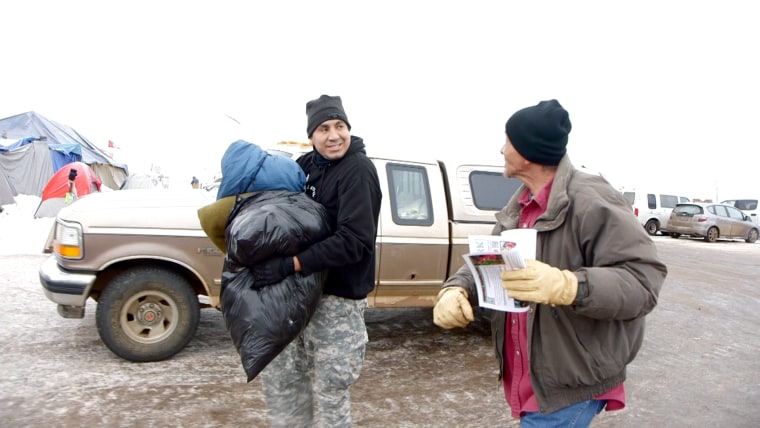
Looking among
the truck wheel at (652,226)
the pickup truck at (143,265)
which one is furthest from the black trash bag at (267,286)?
the truck wheel at (652,226)

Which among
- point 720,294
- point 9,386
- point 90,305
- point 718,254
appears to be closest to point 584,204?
point 9,386

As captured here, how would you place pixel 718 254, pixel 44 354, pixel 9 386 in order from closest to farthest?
1. pixel 9 386
2. pixel 44 354
3. pixel 718 254

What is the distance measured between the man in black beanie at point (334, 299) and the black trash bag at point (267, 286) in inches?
7.0

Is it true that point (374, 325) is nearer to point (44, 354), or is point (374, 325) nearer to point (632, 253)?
point (44, 354)

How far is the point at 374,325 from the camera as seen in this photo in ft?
20.1

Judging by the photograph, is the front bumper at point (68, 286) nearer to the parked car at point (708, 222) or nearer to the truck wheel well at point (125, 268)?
the truck wheel well at point (125, 268)

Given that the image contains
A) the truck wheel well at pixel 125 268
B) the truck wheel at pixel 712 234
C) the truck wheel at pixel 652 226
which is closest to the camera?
the truck wheel well at pixel 125 268

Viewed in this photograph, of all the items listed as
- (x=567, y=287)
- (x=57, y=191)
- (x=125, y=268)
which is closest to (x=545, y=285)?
(x=567, y=287)

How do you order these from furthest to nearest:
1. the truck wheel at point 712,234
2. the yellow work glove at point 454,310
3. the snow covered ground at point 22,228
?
the truck wheel at point 712,234 → the snow covered ground at point 22,228 → the yellow work glove at point 454,310

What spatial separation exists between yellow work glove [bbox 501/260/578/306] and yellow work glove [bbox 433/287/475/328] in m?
0.39

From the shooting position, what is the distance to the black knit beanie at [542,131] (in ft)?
6.11

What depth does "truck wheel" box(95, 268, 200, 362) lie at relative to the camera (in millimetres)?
4387

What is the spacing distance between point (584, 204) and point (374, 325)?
182 inches

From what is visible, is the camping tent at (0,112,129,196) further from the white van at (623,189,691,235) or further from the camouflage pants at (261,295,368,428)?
the white van at (623,189,691,235)
